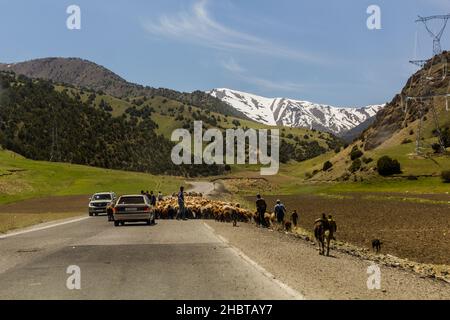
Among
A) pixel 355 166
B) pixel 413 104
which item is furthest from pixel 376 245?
pixel 413 104

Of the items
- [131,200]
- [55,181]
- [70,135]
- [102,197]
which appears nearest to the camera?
[131,200]

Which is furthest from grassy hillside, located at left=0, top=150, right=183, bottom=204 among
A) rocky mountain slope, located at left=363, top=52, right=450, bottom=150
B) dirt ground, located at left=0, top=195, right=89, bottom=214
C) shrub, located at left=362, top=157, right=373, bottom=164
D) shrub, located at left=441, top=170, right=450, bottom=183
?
rocky mountain slope, located at left=363, top=52, right=450, bottom=150

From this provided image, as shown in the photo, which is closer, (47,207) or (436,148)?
(47,207)

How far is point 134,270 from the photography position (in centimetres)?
1533

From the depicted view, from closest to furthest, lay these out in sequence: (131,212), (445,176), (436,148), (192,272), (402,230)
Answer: (192,272) → (131,212) → (402,230) → (445,176) → (436,148)

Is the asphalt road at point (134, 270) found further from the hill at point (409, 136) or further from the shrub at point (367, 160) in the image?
the shrub at point (367, 160)

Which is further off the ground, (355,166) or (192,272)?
(355,166)

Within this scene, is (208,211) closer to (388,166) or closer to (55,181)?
(388,166)

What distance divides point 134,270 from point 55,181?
95057 millimetres

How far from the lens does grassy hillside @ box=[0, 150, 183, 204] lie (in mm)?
93312

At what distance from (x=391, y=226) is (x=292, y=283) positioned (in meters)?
25.7

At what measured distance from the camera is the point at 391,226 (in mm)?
37656

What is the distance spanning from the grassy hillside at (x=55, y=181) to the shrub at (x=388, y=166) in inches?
1373
